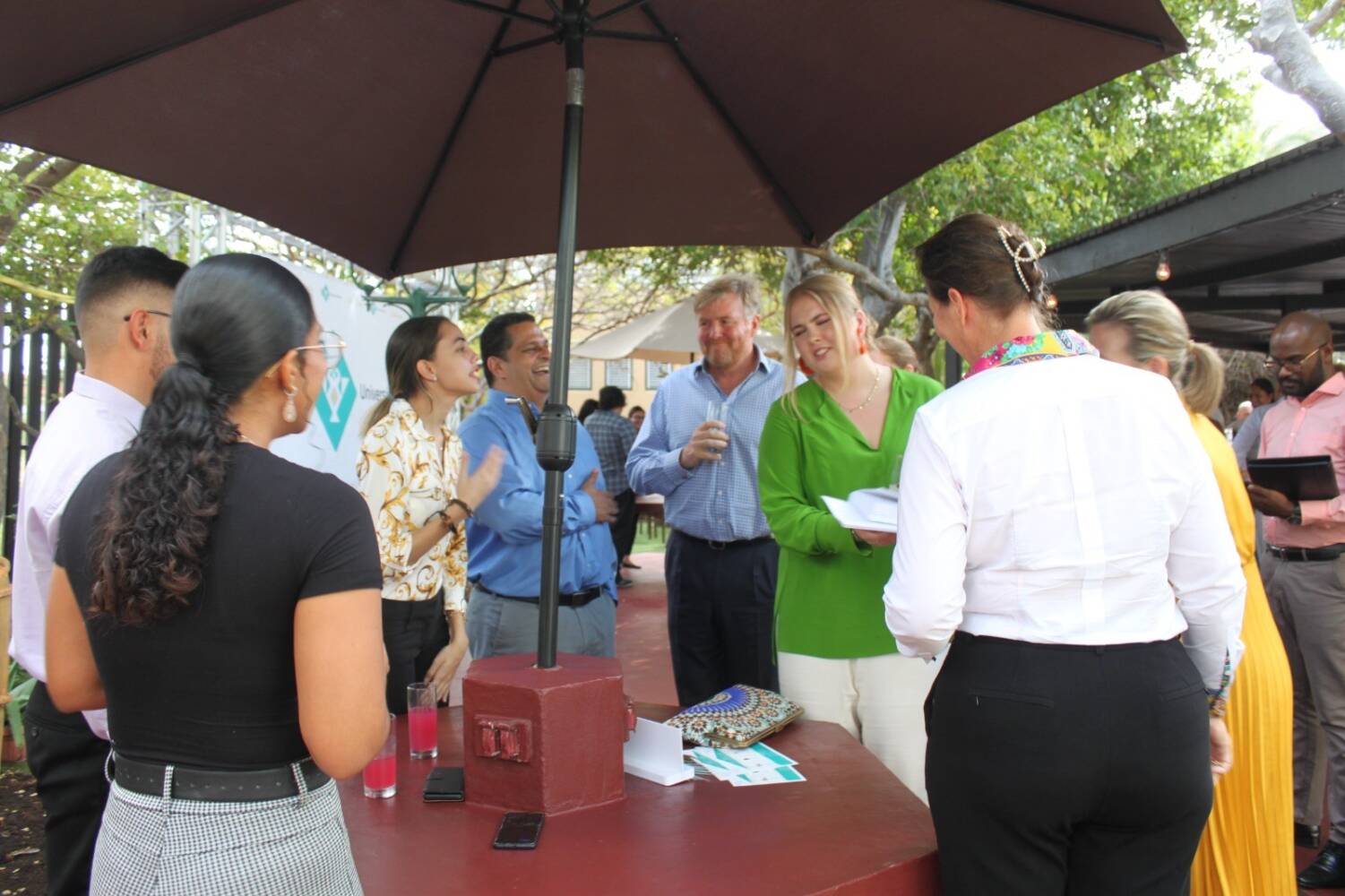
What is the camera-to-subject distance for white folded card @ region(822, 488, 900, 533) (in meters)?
2.22

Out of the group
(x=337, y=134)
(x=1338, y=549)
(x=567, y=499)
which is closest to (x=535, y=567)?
(x=567, y=499)

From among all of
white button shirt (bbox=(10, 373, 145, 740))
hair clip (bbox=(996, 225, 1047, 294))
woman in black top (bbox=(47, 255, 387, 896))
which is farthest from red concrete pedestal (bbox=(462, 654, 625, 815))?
hair clip (bbox=(996, 225, 1047, 294))

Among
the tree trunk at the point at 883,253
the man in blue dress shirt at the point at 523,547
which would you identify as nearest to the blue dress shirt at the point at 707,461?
the man in blue dress shirt at the point at 523,547

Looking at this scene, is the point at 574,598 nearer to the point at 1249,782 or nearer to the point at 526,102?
the point at 526,102

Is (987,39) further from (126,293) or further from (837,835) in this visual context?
(126,293)

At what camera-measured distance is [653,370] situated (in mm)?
39594

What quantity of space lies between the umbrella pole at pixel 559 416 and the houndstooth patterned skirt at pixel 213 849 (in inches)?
23.6

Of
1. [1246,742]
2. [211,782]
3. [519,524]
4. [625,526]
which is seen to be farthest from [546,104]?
[625,526]

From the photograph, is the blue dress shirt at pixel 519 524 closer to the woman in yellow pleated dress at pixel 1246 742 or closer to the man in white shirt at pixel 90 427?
the man in white shirt at pixel 90 427

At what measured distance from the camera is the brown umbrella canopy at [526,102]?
7.43ft

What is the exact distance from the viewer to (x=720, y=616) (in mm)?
3619

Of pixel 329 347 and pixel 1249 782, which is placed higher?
pixel 329 347

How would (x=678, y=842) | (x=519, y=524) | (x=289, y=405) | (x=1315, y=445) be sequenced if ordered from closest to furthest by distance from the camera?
(x=289, y=405) < (x=678, y=842) < (x=519, y=524) < (x=1315, y=445)

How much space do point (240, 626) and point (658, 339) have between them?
30.7ft
